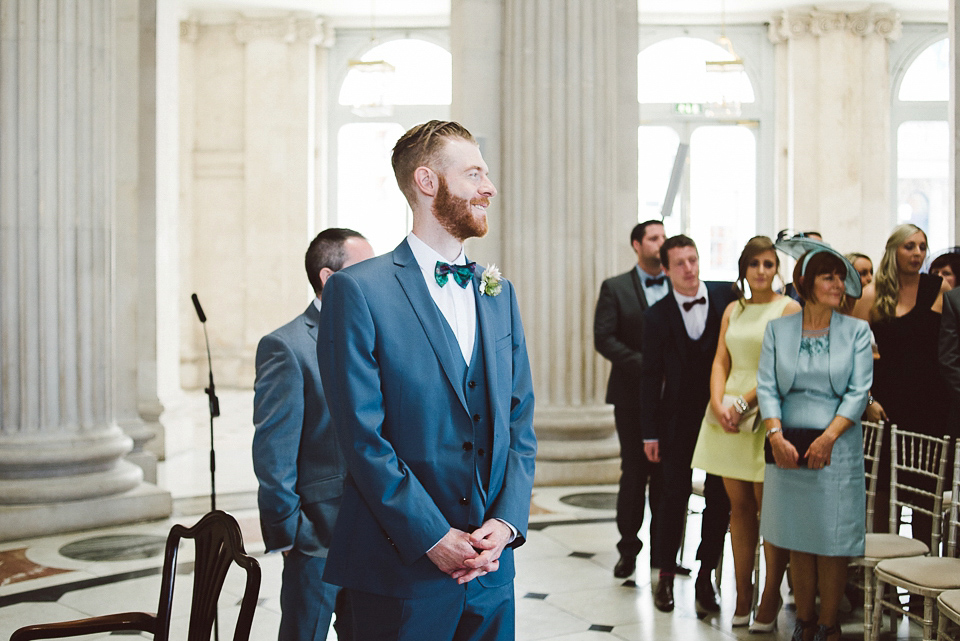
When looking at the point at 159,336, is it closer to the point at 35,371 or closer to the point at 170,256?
the point at 170,256

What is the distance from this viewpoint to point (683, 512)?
518cm

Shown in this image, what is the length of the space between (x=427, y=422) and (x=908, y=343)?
12.3ft

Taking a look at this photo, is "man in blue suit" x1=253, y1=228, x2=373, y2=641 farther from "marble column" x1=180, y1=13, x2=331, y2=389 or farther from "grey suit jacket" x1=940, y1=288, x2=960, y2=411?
"marble column" x1=180, y1=13, x2=331, y2=389

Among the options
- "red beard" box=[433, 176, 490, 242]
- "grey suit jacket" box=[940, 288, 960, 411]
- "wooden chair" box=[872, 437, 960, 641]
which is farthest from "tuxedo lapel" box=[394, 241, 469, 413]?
"grey suit jacket" box=[940, 288, 960, 411]

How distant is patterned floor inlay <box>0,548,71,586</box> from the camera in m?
5.62

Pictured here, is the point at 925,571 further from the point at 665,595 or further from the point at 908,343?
the point at 908,343

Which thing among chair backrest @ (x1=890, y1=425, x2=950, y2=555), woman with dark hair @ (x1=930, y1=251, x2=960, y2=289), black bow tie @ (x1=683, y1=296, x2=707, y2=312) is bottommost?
chair backrest @ (x1=890, y1=425, x2=950, y2=555)

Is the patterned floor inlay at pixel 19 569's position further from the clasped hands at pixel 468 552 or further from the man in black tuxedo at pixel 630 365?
the clasped hands at pixel 468 552

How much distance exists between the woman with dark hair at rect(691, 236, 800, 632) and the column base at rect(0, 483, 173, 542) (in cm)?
416

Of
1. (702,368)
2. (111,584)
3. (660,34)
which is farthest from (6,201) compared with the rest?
(660,34)

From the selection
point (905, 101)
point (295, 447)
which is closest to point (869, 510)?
point (295, 447)

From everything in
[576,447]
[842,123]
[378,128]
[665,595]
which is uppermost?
[378,128]

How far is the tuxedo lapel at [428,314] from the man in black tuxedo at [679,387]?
2.95 m

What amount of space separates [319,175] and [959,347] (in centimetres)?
1479
